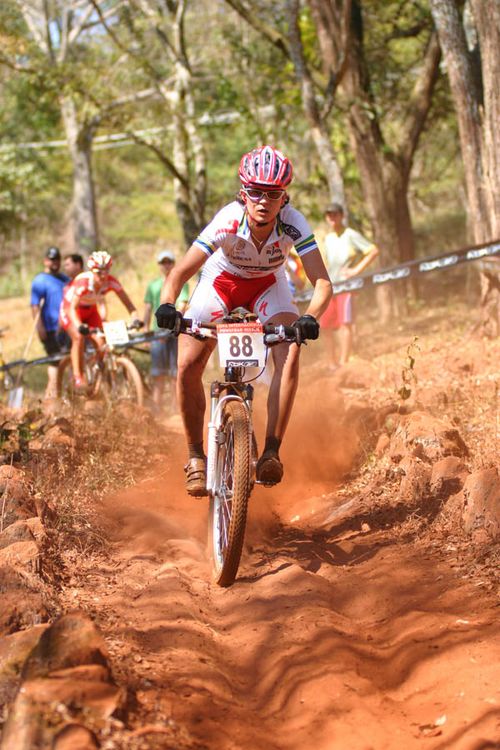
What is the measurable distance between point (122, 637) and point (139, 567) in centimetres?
139

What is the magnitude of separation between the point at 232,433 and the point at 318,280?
1.06 metres

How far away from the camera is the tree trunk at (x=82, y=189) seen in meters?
23.5

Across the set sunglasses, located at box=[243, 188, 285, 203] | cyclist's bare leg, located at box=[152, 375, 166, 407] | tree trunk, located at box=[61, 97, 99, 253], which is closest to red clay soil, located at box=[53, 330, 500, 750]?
sunglasses, located at box=[243, 188, 285, 203]

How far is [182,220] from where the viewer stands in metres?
17.3

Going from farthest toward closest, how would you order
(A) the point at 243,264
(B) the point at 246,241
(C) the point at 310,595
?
(A) the point at 243,264
(B) the point at 246,241
(C) the point at 310,595

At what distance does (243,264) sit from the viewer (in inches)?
228

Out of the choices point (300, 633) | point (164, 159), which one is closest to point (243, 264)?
point (300, 633)

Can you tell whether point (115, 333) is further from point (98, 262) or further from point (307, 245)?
point (307, 245)

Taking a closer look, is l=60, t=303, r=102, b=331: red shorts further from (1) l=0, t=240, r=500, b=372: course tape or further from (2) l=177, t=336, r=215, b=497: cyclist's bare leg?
(2) l=177, t=336, r=215, b=497: cyclist's bare leg

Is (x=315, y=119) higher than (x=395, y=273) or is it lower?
higher

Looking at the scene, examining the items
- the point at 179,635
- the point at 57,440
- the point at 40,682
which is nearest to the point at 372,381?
the point at 57,440

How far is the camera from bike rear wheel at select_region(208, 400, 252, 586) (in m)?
5.00

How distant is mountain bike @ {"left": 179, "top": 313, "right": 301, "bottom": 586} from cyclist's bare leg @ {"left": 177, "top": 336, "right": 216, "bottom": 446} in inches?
6.2

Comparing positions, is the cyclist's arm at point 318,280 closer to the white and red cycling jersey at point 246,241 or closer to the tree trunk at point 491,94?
the white and red cycling jersey at point 246,241
